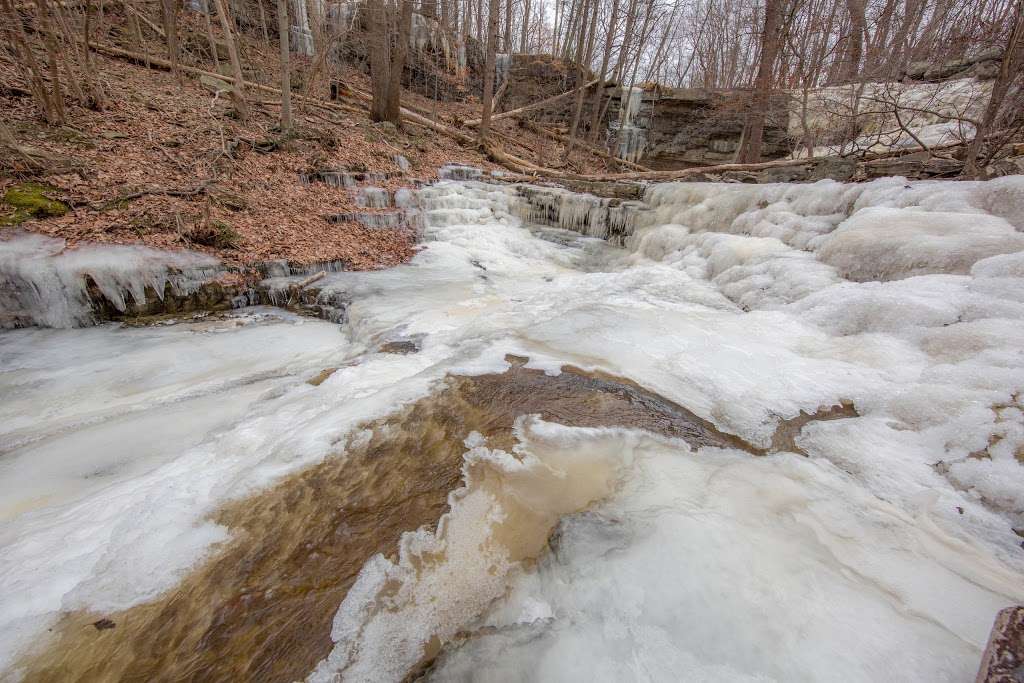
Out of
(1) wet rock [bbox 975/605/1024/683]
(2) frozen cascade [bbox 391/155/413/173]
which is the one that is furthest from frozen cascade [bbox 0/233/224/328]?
(1) wet rock [bbox 975/605/1024/683]

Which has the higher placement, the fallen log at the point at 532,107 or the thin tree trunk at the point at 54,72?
the fallen log at the point at 532,107

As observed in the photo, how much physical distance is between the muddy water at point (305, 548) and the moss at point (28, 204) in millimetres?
5871

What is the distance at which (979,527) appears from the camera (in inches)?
70.4

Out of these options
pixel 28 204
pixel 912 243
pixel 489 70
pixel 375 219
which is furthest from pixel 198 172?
pixel 912 243

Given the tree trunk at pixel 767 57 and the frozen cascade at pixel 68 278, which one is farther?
the tree trunk at pixel 767 57

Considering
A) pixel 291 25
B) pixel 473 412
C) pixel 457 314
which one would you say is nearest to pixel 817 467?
pixel 473 412

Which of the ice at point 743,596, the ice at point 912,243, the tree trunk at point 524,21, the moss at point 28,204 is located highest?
the tree trunk at point 524,21

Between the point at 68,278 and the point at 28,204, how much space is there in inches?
60.0

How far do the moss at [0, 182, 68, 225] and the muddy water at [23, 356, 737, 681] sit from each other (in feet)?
19.3

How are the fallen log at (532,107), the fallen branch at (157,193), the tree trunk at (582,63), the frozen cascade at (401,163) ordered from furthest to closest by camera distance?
the fallen log at (532,107) → the tree trunk at (582,63) → the frozen cascade at (401,163) → the fallen branch at (157,193)

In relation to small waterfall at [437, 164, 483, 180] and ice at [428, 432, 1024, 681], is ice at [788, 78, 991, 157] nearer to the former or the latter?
small waterfall at [437, 164, 483, 180]

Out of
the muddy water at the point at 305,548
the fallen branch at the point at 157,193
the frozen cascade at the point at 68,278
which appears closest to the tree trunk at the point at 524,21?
the fallen branch at the point at 157,193

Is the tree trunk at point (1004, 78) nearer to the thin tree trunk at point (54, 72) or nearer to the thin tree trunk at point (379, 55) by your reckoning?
the thin tree trunk at point (379, 55)

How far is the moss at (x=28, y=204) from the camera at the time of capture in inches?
190
